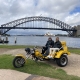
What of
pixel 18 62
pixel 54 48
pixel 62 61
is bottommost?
pixel 62 61

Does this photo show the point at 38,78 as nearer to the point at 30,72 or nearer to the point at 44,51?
the point at 30,72

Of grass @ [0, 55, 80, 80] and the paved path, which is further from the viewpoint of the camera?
grass @ [0, 55, 80, 80]

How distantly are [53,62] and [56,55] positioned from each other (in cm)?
→ 108

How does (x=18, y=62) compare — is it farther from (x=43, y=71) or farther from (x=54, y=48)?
(x=54, y=48)

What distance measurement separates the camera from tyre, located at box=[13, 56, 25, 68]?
9242 mm

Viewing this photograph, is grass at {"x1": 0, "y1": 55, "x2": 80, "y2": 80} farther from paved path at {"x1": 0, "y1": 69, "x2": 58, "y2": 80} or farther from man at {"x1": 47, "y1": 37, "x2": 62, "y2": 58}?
man at {"x1": 47, "y1": 37, "x2": 62, "y2": 58}

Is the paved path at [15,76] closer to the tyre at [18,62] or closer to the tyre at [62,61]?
the tyre at [18,62]

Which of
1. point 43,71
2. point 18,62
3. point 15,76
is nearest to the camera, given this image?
point 15,76

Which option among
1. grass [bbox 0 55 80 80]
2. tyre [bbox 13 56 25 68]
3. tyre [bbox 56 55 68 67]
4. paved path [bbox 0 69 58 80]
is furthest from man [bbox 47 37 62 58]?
paved path [bbox 0 69 58 80]

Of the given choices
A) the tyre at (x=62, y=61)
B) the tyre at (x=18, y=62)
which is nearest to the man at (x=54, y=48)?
the tyre at (x=62, y=61)

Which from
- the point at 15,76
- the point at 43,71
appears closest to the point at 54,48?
the point at 43,71

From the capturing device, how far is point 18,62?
30.7 feet

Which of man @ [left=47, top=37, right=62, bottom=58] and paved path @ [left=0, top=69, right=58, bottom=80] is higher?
man @ [left=47, top=37, right=62, bottom=58]

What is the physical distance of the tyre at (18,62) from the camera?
30.3ft
